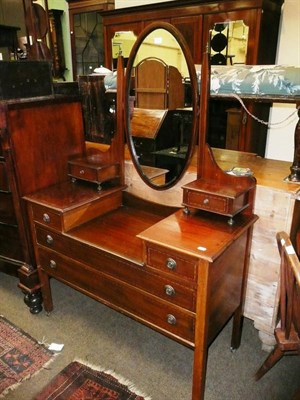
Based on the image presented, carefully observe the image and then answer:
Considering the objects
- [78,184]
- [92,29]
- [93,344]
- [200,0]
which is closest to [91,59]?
[92,29]

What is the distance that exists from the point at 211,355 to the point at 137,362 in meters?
0.42

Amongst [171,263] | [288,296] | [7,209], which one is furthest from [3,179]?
[288,296]

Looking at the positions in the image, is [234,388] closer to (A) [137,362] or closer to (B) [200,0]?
(A) [137,362]

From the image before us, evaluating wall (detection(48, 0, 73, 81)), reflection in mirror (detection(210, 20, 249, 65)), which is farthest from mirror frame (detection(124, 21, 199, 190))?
wall (detection(48, 0, 73, 81))

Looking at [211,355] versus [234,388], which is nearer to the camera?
[234,388]

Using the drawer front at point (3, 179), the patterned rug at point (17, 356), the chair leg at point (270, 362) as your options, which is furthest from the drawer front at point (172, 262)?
the drawer front at point (3, 179)

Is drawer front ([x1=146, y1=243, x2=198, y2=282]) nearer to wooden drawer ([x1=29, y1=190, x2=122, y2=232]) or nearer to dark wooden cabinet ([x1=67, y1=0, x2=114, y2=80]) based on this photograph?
wooden drawer ([x1=29, y1=190, x2=122, y2=232])

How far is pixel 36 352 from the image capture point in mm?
1852

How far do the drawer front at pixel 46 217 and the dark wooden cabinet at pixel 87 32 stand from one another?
3.30 metres

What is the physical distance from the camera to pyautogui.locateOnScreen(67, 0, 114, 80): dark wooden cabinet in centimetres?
446

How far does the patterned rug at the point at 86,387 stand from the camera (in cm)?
159

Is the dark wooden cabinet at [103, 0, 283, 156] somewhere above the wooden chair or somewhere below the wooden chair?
above

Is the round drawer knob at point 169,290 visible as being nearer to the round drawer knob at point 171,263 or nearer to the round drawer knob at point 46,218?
the round drawer knob at point 171,263

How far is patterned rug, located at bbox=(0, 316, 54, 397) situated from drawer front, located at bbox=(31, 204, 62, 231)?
2.32ft
